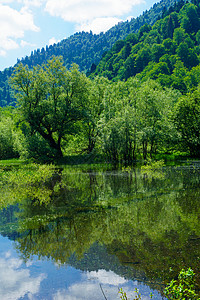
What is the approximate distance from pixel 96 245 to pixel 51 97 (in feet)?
138

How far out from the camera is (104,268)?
6.80 metres

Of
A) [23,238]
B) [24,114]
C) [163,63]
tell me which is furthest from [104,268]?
[163,63]

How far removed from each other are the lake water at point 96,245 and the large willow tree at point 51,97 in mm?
32644

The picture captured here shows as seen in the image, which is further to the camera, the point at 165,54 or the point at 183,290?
the point at 165,54

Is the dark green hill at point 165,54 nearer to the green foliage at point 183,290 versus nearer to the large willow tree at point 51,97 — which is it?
the large willow tree at point 51,97

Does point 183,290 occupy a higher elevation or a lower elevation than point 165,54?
lower

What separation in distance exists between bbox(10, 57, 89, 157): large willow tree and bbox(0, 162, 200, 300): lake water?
32.6 meters

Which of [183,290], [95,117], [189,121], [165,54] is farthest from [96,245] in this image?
[165,54]

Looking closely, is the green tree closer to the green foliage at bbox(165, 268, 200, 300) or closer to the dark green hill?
the green foliage at bbox(165, 268, 200, 300)

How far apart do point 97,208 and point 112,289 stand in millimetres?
6950

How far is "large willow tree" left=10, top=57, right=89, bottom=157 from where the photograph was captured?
45469 mm

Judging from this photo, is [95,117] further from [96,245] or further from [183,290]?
[183,290]

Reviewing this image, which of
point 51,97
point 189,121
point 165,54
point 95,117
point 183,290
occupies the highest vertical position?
point 165,54

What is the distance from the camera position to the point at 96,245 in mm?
8219
